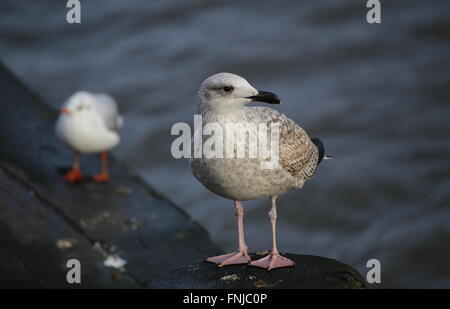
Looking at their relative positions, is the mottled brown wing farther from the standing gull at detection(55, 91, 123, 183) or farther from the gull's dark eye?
the standing gull at detection(55, 91, 123, 183)

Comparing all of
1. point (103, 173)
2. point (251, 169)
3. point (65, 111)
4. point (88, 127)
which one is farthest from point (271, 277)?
point (65, 111)

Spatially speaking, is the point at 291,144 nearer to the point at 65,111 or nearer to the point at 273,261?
the point at 273,261

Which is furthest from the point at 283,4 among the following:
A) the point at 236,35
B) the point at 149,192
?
the point at 149,192

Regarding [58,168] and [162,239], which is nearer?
[162,239]

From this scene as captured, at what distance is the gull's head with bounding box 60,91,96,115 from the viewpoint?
352 inches

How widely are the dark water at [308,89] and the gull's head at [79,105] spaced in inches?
94.3

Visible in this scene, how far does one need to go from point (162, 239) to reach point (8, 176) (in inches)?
69.0

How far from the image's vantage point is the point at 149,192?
8.04 m

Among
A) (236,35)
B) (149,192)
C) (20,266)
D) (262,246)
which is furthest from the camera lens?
(236,35)

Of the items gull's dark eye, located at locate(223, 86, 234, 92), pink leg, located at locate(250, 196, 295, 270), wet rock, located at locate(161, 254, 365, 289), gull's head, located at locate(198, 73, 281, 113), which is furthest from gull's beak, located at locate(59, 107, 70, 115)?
gull's dark eye, located at locate(223, 86, 234, 92)

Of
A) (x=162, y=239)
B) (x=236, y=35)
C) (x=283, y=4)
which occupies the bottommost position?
(x=162, y=239)

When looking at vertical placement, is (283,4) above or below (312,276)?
above

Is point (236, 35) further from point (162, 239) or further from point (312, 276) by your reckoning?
point (312, 276)

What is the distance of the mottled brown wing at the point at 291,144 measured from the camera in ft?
17.2
